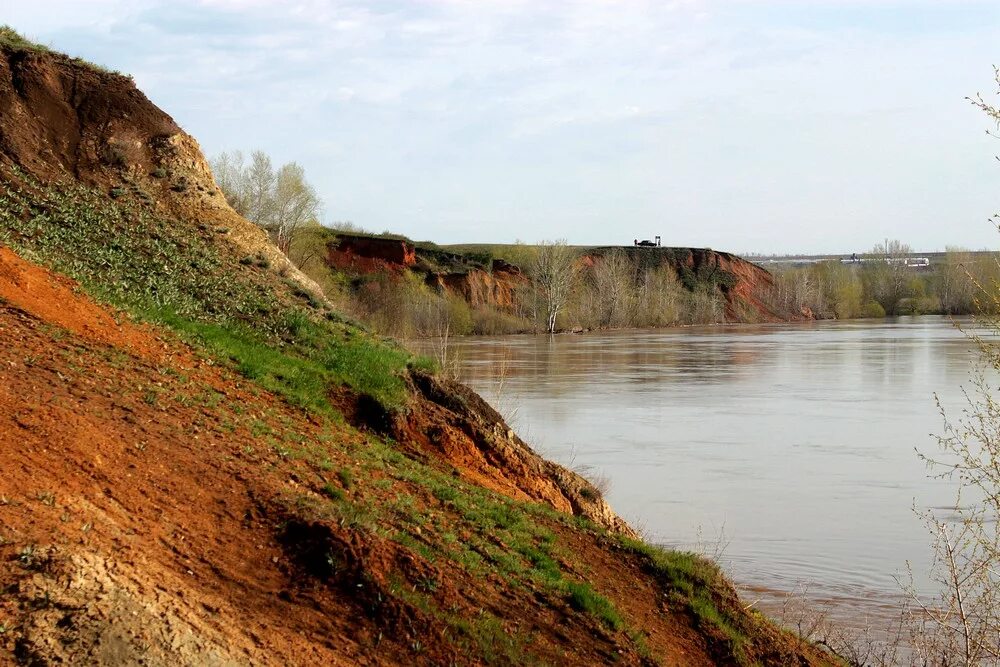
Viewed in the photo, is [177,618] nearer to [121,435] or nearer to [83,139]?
[121,435]

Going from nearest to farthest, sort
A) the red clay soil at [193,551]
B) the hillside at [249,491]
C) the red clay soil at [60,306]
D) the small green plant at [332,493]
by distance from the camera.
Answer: the red clay soil at [193,551] → the hillside at [249,491] → the small green plant at [332,493] → the red clay soil at [60,306]

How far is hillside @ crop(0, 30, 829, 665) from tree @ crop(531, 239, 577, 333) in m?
58.6

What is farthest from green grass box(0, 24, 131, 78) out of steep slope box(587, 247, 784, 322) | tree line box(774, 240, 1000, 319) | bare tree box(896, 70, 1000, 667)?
tree line box(774, 240, 1000, 319)

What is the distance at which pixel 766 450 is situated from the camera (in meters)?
21.5

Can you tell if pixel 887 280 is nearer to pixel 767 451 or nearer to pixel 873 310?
pixel 873 310

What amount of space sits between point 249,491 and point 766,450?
53.2 ft

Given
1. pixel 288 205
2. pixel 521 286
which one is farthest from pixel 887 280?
pixel 288 205

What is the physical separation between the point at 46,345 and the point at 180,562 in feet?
13.0

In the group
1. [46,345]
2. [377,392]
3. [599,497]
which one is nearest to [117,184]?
[377,392]

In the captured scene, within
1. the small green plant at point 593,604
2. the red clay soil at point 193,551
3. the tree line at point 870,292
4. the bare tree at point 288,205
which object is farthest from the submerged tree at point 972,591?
the tree line at point 870,292

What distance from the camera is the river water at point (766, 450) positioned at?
557 inches

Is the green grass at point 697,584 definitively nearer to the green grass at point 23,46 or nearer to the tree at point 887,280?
the green grass at point 23,46

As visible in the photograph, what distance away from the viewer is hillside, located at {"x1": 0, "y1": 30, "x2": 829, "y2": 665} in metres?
5.33

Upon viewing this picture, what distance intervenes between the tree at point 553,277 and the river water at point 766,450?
29194 millimetres
